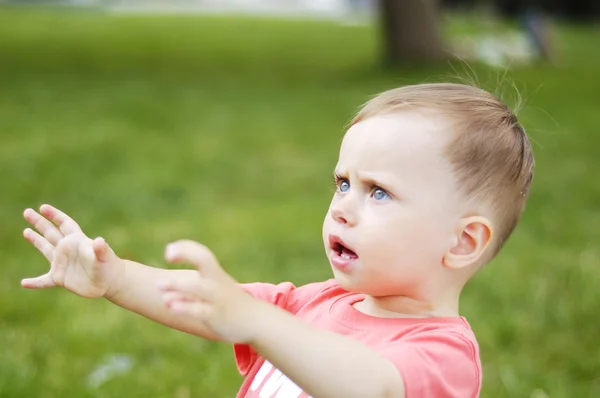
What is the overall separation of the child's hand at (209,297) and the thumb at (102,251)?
264 mm

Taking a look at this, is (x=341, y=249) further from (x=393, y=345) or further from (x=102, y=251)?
(x=102, y=251)

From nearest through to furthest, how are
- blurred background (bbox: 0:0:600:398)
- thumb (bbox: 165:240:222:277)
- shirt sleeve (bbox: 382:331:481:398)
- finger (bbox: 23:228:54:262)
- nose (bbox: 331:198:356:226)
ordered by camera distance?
thumb (bbox: 165:240:222:277) → shirt sleeve (bbox: 382:331:481:398) → nose (bbox: 331:198:356:226) → finger (bbox: 23:228:54:262) → blurred background (bbox: 0:0:600:398)

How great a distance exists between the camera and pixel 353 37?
1881 cm

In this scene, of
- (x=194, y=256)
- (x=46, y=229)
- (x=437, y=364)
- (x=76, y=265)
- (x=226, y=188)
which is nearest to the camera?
(x=194, y=256)

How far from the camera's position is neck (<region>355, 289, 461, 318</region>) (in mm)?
1686

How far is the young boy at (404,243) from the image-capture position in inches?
61.1

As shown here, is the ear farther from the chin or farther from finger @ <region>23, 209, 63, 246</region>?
finger @ <region>23, 209, 63, 246</region>

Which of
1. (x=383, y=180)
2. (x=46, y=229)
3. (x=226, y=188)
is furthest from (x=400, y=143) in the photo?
(x=226, y=188)

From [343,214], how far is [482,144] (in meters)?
0.29

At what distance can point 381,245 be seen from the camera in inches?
62.4

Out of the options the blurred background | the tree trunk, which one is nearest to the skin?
the blurred background

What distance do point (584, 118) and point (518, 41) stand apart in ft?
24.7

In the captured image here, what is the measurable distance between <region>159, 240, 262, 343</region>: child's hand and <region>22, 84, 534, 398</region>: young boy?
5.0 inches

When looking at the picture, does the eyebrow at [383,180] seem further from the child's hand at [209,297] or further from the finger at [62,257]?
the finger at [62,257]
